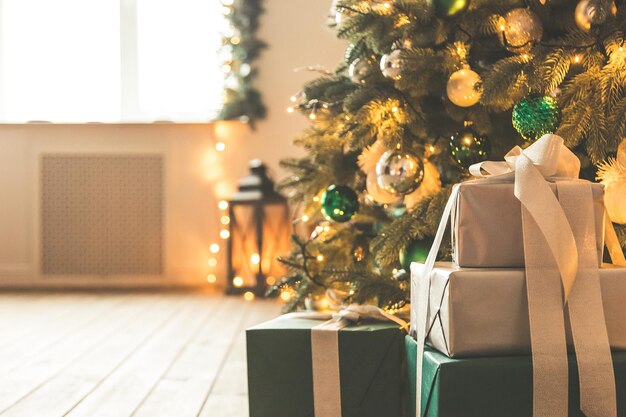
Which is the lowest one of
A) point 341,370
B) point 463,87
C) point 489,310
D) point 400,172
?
point 341,370

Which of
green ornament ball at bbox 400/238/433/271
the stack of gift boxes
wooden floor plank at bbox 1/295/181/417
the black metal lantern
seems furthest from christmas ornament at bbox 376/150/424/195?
the black metal lantern

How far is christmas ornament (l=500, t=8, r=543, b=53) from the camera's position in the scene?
1.43 m

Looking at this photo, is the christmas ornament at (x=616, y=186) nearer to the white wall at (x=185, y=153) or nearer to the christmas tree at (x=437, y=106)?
the christmas tree at (x=437, y=106)

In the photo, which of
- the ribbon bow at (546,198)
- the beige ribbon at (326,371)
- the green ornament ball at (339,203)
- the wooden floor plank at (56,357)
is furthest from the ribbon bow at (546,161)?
the wooden floor plank at (56,357)

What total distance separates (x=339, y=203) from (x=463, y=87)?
44cm

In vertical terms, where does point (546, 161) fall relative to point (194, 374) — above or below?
Answer: above

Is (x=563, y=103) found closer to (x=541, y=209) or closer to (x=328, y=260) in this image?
(x=541, y=209)

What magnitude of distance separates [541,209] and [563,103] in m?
0.45

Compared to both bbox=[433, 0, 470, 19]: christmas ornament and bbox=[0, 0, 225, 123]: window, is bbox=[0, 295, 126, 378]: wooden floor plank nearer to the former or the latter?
bbox=[0, 0, 225, 123]: window

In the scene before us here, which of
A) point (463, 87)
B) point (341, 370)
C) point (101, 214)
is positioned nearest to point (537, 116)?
point (463, 87)

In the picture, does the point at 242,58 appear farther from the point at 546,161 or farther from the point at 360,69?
the point at 546,161

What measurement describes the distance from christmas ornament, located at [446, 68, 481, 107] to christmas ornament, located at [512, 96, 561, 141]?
0.11m

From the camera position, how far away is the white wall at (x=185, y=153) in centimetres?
365

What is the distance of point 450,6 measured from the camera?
1.43 metres
